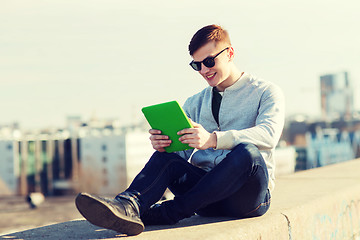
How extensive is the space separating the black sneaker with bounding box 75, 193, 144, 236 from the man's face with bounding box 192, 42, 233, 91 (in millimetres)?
1049

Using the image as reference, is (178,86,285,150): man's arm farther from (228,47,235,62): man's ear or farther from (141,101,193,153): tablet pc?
(228,47,235,62): man's ear

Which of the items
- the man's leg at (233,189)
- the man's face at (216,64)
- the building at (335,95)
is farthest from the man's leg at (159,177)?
the building at (335,95)

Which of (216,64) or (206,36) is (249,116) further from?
(206,36)

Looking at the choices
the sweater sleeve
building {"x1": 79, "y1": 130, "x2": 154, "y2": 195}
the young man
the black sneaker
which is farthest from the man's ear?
building {"x1": 79, "y1": 130, "x2": 154, "y2": 195}

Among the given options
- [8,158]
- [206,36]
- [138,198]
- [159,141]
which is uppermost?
[206,36]

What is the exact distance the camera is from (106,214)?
8.09ft

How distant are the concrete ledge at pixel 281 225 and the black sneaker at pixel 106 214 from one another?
0.22ft

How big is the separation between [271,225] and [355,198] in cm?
137

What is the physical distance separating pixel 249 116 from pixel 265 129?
0.25 meters

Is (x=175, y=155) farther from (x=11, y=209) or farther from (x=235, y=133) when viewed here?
(x=11, y=209)

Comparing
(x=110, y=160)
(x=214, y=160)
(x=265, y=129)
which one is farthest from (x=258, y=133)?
(x=110, y=160)

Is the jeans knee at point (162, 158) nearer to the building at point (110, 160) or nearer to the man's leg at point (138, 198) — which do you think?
the man's leg at point (138, 198)

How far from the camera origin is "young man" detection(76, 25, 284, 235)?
8.73ft

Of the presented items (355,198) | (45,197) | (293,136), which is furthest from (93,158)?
(355,198)
